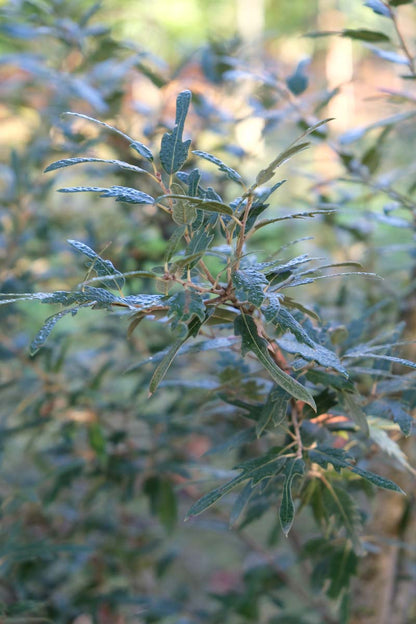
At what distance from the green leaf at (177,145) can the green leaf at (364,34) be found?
0.99 feet

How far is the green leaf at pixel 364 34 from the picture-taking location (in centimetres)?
62

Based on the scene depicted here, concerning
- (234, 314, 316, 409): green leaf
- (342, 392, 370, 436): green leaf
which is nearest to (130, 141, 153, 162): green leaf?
(234, 314, 316, 409): green leaf

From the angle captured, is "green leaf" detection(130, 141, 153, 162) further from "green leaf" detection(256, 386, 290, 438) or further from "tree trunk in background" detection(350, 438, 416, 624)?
"tree trunk in background" detection(350, 438, 416, 624)

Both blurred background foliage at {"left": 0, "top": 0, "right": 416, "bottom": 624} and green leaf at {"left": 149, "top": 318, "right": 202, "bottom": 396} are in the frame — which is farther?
blurred background foliage at {"left": 0, "top": 0, "right": 416, "bottom": 624}

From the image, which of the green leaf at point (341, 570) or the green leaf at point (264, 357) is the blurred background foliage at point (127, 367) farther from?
the green leaf at point (264, 357)

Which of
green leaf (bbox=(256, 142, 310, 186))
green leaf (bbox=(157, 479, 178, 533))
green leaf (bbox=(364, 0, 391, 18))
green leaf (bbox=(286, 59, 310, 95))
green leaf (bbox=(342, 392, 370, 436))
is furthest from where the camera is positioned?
green leaf (bbox=(157, 479, 178, 533))

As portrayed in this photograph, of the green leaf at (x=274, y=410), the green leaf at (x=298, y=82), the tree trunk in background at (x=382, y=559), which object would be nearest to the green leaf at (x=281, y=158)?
the green leaf at (x=274, y=410)

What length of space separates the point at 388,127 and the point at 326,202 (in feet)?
0.51

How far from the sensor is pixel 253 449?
3.38ft

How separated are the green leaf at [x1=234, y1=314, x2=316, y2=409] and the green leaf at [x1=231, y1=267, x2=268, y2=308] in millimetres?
30

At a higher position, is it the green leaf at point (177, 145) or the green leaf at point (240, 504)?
the green leaf at point (177, 145)

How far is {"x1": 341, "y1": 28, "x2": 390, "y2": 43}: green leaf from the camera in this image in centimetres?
62

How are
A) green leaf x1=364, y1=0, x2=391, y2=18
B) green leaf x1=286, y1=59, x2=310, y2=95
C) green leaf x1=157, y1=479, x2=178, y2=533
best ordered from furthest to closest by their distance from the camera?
green leaf x1=157, y1=479, x2=178, y2=533
green leaf x1=286, y1=59, x2=310, y2=95
green leaf x1=364, y1=0, x2=391, y2=18

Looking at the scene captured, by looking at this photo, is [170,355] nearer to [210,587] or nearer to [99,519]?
[99,519]
